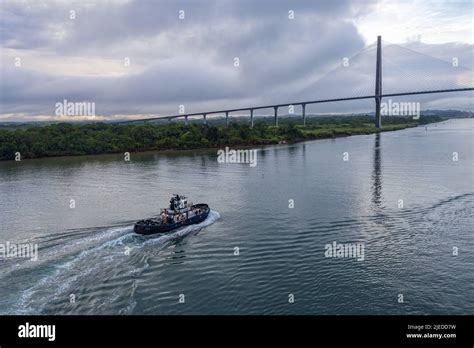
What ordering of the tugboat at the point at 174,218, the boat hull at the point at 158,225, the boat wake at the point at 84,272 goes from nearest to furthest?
1. the boat wake at the point at 84,272
2. the boat hull at the point at 158,225
3. the tugboat at the point at 174,218

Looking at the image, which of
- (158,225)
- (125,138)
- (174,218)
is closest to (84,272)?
(158,225)

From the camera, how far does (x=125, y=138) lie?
57344 mm

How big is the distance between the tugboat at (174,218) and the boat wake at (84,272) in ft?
0.98

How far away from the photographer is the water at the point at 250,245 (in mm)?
11414

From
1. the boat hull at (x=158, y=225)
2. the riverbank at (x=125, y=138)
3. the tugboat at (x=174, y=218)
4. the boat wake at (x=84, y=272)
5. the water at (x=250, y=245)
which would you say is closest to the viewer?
the boat wake at (x=84, y=272)

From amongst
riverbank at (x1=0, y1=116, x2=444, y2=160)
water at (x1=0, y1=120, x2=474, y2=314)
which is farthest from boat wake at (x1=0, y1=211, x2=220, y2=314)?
riverbank at (x1=0, y1=116, x2=444, y2=160)

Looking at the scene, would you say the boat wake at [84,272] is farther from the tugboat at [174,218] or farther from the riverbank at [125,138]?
the riverbank at [125,138]

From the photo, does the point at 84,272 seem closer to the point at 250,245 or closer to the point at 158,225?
the point at 158,225

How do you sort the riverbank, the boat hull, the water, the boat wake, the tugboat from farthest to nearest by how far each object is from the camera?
1. the riverbank
2. the tugboat
3. the boat hull
4. the water
5. the boat wake

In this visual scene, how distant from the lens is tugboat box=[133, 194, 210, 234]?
17291 millimetres

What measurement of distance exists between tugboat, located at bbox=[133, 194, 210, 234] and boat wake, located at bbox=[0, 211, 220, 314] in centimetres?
30

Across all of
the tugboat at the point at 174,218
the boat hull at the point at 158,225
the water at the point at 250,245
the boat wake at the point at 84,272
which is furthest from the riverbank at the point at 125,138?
the boat wake at the point at 84,272

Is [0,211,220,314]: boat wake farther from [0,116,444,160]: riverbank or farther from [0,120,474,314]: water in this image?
Result: [0,116,444,160]: riverbank
